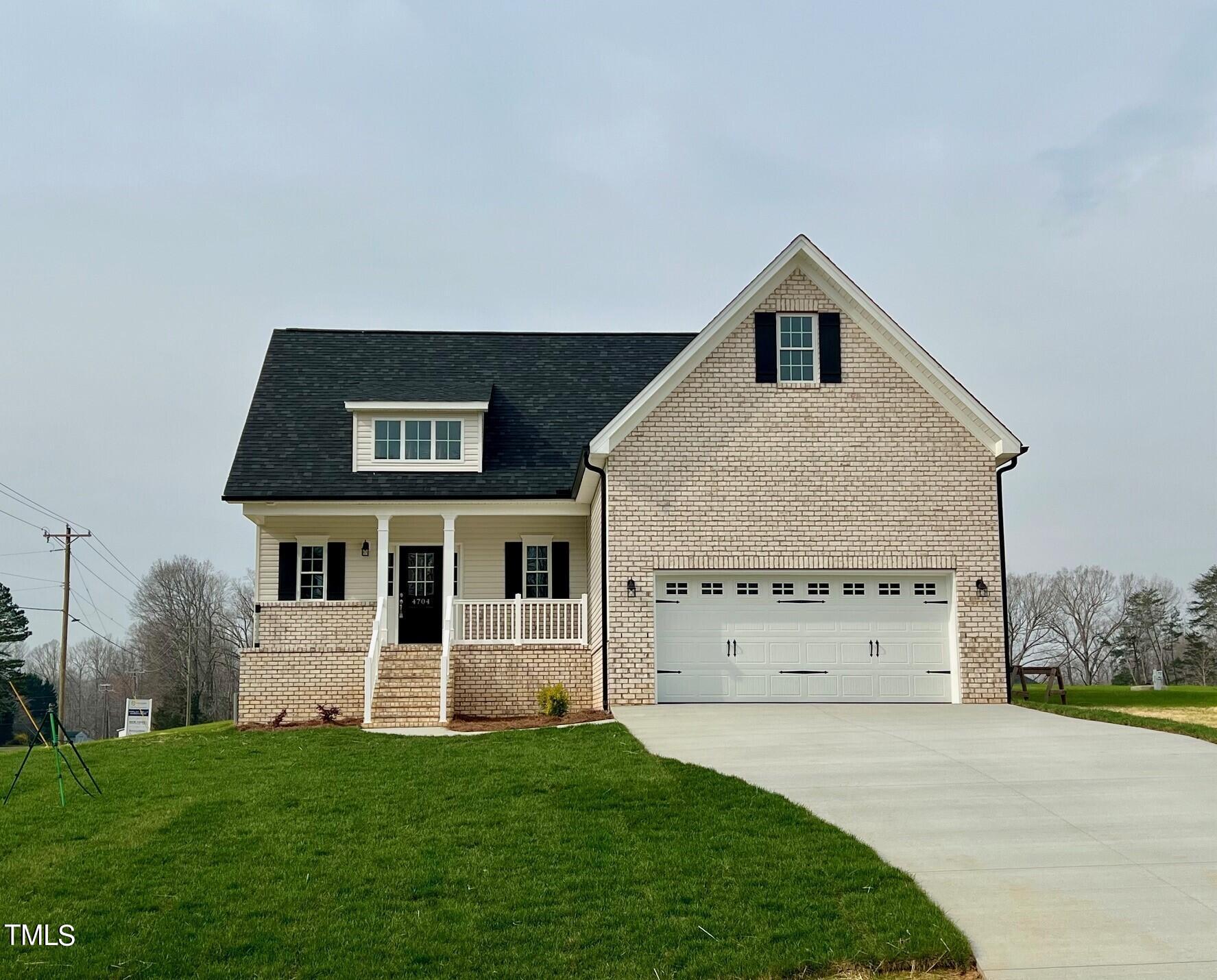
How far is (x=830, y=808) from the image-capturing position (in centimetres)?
977

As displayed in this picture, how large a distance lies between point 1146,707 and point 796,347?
8.48 meters

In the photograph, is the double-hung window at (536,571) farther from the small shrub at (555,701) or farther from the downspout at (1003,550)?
the downspout at (1003,550)

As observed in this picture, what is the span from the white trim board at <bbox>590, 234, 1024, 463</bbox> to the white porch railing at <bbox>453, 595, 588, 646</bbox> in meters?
3.63

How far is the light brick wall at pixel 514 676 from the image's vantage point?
20266 mm

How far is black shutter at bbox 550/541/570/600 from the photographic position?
22703 mm

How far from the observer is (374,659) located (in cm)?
1928

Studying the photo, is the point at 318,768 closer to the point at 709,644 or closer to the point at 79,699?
the point at 709,644

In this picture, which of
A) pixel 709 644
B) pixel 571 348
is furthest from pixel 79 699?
pixel 709 644

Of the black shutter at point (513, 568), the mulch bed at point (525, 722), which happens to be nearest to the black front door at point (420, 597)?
the black shutter at point (513, 568)

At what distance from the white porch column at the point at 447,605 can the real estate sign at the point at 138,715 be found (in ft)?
58.4

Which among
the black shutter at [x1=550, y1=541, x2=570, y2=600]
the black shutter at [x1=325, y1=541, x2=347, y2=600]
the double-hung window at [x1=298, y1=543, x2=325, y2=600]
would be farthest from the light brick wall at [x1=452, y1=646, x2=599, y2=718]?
the double-hung window at [x1=298, y1=543, x2=325, y2=600]

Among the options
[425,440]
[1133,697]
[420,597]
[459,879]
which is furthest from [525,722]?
[1133,697]

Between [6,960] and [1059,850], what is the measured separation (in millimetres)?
6958

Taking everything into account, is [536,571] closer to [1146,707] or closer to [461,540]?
[461,540]
